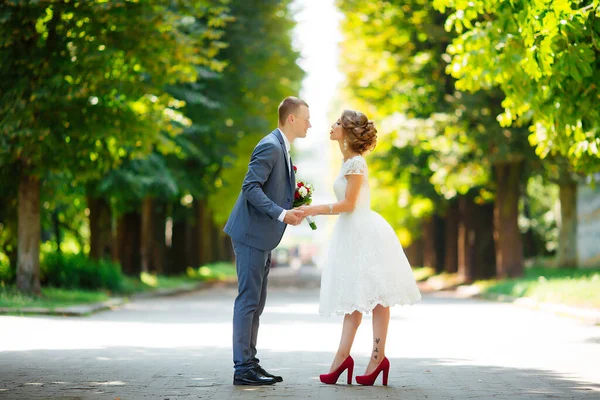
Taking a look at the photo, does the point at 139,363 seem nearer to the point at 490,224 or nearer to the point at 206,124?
the point at 206,124

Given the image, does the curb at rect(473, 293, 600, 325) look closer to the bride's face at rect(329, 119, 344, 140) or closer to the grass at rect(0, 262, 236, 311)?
the grass at rect(0, 262, 236, 311)

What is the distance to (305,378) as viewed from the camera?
9359 mm

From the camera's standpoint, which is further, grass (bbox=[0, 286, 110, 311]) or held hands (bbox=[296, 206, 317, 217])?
grass (bbox=[0, 286, 110, 311])

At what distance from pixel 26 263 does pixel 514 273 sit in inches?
630

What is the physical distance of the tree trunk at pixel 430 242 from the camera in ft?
157

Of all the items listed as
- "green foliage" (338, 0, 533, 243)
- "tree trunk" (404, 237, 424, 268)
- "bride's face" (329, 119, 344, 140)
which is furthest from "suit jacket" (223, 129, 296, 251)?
"tree trunk" (404, 237, 424, 268)

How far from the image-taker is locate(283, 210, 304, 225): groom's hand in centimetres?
861

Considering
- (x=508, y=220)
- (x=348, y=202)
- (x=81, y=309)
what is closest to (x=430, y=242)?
(x=508, y=220)

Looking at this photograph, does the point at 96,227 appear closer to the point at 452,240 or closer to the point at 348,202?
the point at 452,240

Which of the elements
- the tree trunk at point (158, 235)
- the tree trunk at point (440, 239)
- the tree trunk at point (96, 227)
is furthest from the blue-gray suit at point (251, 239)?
the tree trunk at point (440, 239)

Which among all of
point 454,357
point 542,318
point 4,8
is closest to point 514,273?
point 542,318

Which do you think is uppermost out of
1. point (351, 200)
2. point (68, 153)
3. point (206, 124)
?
point (206, 124)

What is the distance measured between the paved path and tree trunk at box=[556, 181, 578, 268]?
→ 67.7 feet

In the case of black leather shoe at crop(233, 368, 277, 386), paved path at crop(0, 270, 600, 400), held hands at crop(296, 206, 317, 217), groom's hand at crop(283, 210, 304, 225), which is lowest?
paved path at crop(0, 270, 600, 400)
